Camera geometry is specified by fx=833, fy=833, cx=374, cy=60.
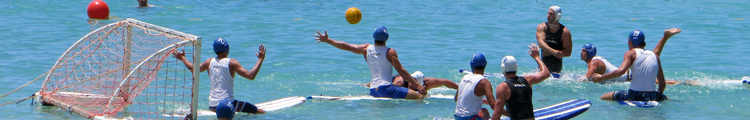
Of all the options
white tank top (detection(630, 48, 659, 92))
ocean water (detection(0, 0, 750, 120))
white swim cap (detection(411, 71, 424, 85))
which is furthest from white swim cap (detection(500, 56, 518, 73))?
white swim cap (detection(411, 71, 424, 85))

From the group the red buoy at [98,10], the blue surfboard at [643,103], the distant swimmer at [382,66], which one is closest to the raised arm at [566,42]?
the blue surfboard at [643,103]

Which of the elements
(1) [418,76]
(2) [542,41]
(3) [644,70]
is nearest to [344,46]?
(1) [418,76]

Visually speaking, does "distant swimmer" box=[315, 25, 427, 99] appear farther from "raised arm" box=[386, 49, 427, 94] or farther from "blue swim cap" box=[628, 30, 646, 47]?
"blue swim cap" box=[628, 30, 646, 47]

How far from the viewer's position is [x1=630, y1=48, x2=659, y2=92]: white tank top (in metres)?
10.1

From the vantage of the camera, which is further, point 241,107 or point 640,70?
point 640,70

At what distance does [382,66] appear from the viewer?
10.6m

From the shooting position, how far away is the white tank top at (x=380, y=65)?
10602mm

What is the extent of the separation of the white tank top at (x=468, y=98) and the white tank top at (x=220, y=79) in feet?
8.92

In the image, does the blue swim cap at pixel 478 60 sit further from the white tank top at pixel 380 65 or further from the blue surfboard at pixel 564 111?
the white tank top at pixel 380 65

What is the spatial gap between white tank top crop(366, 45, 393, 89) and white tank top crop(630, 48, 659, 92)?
303 cm

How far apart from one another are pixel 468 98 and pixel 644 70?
3.46m

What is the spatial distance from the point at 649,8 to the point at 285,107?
21884 mm

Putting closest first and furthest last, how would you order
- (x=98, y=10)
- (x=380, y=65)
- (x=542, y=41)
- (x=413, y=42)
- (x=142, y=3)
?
1. (x=380, y=65)
2. (x=542, y=41)
3. (x=98, y=10)
4. (x=413, y=42)
5. (x=142, y=3)

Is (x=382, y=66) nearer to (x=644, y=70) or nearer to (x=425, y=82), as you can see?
(x=425, y=82)
